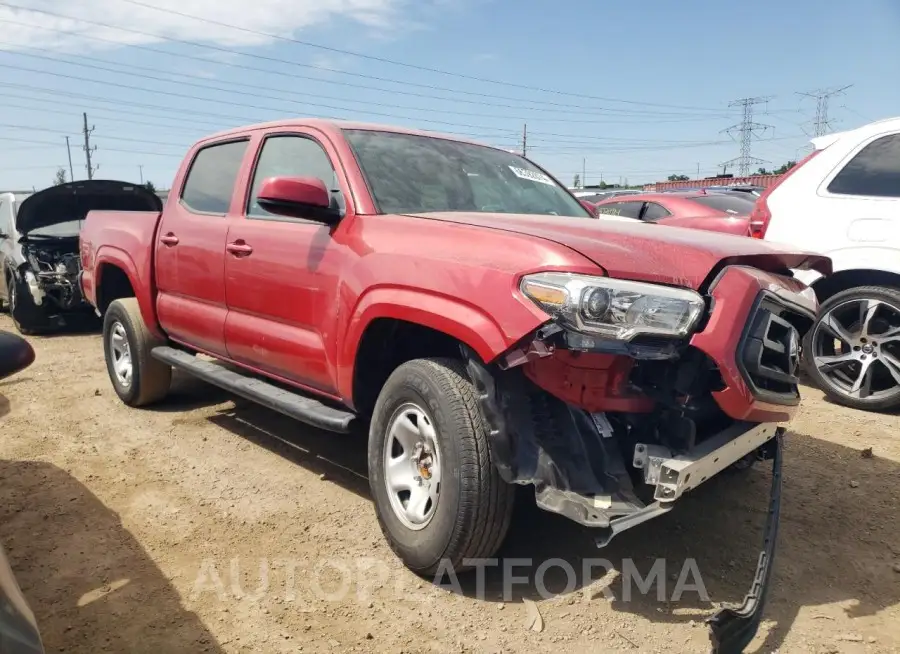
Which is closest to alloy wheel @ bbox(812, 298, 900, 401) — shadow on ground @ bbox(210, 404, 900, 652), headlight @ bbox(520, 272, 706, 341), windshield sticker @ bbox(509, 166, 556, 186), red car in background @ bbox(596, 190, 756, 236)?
shadow on ground @ bbox(210, 404, 900, 652)

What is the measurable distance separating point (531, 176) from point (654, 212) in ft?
16.1

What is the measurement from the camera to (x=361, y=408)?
3271mm

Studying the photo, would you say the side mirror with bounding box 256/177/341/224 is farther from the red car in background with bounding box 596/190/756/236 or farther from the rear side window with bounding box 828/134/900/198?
the red car in background with bounding box 596/190/756/236

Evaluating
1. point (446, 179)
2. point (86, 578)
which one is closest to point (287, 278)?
point (446, 179)

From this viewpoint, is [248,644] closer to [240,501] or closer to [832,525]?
[240,501]

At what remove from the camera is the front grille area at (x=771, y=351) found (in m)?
2.41

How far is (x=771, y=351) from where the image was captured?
2.55 meters

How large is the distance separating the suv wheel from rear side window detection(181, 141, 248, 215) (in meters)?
4.22

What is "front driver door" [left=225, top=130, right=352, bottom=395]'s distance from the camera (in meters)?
3.34

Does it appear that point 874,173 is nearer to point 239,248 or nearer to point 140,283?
point 239,248

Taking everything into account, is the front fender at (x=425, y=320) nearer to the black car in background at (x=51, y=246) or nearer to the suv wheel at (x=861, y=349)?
the suv wheel at (x=861, y=349)

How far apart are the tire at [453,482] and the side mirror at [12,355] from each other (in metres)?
1.35

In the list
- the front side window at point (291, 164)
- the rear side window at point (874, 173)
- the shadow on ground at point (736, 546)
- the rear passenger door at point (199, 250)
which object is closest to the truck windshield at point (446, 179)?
the front side window at point (291, 164)

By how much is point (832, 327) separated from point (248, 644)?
453 centimetres
